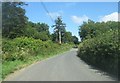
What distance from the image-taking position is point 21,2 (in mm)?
72438

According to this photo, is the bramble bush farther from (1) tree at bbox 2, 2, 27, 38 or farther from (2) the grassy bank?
(1) tree at bbox 2, 2, 27, 38

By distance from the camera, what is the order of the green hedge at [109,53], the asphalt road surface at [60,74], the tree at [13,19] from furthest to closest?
the tree at [13,19], the green hedge at [109,53], the asphalt road surface at [60,74]

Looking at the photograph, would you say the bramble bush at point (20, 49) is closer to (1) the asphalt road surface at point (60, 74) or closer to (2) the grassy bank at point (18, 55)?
(2) the grassy bank at point (18, 55)

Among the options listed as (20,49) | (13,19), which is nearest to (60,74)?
(20,49)

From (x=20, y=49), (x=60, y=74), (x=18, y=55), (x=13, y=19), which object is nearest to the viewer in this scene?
(x=60, y=74)

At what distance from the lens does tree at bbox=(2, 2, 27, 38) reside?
69.4m

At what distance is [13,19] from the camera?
72000 mm

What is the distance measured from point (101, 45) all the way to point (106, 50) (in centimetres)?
181

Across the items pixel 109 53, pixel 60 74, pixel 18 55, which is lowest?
pixel 60 74

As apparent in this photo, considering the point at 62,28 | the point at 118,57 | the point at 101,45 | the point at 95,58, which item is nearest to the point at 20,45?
the point at 95,58

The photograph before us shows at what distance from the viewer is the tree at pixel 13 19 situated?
69.4 meters

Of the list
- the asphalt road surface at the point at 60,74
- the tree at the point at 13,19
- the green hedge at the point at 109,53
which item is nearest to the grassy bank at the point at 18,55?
the asphalt road surface at the point at 60,74

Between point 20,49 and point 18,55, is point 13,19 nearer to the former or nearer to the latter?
point 20,49

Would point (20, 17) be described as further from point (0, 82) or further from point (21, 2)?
point (0, 82)
